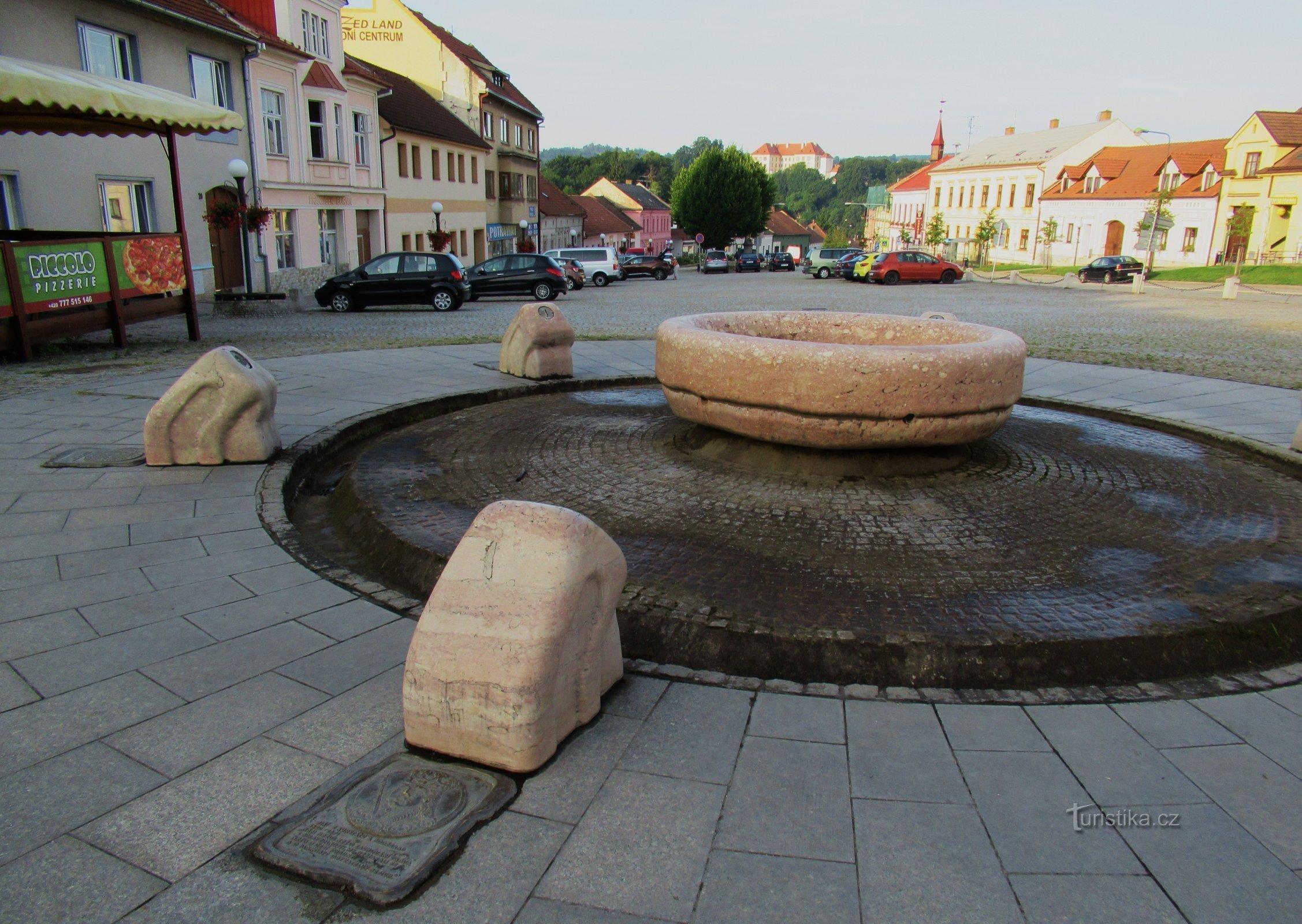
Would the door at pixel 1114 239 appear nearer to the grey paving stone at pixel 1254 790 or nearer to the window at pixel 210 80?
the window at pixel 210 80

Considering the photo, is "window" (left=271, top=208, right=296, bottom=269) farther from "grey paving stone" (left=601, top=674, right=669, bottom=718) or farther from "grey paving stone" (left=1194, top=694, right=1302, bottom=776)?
"grey paving stone" (left=1194, top=694, right=1302, bottom=776)

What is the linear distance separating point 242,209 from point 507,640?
69.9ft

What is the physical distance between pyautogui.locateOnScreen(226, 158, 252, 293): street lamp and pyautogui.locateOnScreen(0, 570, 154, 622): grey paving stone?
18.1 meters

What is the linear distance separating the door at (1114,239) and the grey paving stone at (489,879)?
6666 cm

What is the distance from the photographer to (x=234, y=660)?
3.96m

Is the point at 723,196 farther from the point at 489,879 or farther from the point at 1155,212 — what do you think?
the point at 489,879

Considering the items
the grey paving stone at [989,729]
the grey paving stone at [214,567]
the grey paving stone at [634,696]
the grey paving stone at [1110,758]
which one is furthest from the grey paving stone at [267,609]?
the grey paving stone at [1110,758]

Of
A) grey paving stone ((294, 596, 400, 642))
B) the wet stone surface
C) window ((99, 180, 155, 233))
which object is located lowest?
grey paving stone ((294, 596, 400, 642))

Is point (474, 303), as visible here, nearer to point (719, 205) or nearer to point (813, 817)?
point (813, 817)

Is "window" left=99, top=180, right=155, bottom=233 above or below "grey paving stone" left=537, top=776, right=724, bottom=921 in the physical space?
above

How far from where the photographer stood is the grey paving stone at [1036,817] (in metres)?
2.73

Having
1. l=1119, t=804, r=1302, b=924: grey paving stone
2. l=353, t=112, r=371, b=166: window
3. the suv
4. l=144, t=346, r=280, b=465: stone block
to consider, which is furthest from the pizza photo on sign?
the suv

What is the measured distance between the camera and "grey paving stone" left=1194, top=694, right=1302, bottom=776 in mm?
3393

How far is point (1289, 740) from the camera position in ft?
11.5
